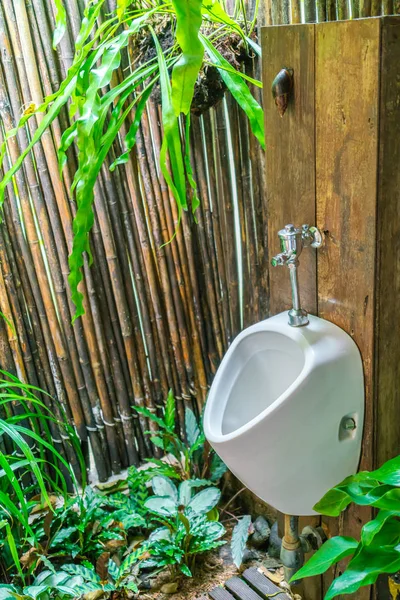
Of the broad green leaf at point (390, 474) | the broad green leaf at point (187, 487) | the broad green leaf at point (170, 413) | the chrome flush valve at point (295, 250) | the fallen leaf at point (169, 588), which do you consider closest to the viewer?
the broad green leaf at point (390, 474)

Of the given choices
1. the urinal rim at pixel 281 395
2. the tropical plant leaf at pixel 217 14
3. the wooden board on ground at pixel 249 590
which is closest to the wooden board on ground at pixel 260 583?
the wooden board on ground at pixel 249 590

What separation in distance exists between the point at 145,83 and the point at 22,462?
1.14 m

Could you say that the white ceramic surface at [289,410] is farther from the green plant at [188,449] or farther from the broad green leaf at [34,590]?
the broad green leaf at [34,590]

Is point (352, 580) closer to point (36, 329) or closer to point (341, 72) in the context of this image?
point (341, 72)

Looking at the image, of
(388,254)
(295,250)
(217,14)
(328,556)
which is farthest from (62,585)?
(217,14)

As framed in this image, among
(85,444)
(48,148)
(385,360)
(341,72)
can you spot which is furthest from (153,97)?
(85,444)

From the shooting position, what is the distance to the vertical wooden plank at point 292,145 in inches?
50.0

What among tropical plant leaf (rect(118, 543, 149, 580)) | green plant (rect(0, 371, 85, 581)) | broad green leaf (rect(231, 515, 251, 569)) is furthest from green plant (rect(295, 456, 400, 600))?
green plant (rect(0, 371, 85, 581))

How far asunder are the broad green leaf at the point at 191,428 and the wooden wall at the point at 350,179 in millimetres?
642

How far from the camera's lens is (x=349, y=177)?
1.25 m

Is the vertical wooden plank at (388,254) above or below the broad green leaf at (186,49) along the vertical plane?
below

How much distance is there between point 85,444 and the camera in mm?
2115

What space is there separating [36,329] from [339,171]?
1.15 meters

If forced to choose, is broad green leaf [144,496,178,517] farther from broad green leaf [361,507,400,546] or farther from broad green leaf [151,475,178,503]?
broad green leaf [361,507,400,546]
